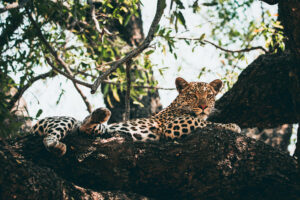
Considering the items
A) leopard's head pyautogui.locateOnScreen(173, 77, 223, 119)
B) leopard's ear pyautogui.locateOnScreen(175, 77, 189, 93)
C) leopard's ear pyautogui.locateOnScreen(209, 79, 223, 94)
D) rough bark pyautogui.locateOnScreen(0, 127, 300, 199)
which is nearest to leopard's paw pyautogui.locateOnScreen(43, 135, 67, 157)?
rough bark pyautogui.locateOnScreen(0, 127, 300, 199)

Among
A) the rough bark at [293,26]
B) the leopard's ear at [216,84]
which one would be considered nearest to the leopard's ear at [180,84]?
the leopard's ear at [216,84]

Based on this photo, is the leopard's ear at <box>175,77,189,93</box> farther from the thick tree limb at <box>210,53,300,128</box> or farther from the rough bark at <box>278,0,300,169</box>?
the rough bark at <box>278,0,300,169</box>

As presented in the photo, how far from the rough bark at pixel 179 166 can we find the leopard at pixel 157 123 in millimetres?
219

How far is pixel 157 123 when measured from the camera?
5.21m

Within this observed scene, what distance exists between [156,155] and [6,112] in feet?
4.90

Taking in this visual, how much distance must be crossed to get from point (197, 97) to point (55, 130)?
7.53 feet

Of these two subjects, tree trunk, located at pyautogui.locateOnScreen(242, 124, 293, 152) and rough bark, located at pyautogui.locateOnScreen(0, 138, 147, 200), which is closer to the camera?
rough bark, located at pyautogui.locateOnScreen(0, 138, 147, 200)

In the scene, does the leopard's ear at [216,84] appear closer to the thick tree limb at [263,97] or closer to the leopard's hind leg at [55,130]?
the thick tree limb at [263,97]

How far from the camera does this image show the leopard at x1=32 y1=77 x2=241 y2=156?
13.3ft

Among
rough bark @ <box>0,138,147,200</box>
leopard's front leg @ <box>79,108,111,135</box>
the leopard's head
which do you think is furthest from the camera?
the leopard's head

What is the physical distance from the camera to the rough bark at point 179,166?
370cm

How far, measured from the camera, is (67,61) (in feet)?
20.7

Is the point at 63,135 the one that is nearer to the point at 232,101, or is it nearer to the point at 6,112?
the point at 6,112

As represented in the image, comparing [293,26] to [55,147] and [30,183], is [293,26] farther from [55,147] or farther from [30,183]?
[30,183]
